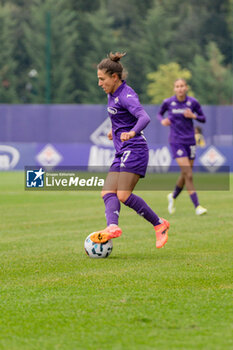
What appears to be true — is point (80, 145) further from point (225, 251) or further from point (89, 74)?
point (89, 74)

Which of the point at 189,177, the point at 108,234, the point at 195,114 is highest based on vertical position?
the point at 195,114

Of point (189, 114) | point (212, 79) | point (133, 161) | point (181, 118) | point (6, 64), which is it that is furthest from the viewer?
point (212, 79)

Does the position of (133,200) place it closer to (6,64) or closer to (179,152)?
(179,152)

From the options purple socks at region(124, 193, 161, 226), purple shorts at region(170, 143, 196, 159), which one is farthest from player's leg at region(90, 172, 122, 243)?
purple shorts at region(170, 143, 196, 159)

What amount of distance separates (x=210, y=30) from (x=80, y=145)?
56.6 meters

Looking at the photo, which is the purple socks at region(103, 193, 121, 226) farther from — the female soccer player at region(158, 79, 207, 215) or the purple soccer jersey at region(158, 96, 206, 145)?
the purple soccer jersey at region(158, 96, 206, 145)

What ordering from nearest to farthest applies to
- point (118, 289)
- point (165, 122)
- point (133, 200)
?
point (118, 289)
point (133, 200)
point (165, 122)

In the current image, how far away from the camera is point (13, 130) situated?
33219 mm

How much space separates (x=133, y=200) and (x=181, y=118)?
558 centimetres

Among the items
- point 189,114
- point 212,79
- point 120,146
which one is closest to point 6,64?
point 212,79

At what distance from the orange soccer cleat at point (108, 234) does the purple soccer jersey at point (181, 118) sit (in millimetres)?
5864

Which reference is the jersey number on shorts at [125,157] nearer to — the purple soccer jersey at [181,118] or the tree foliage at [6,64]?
the purple soccer jersey at [181,118]

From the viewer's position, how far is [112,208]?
827 cm

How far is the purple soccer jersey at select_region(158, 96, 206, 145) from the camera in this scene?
13.7 m
